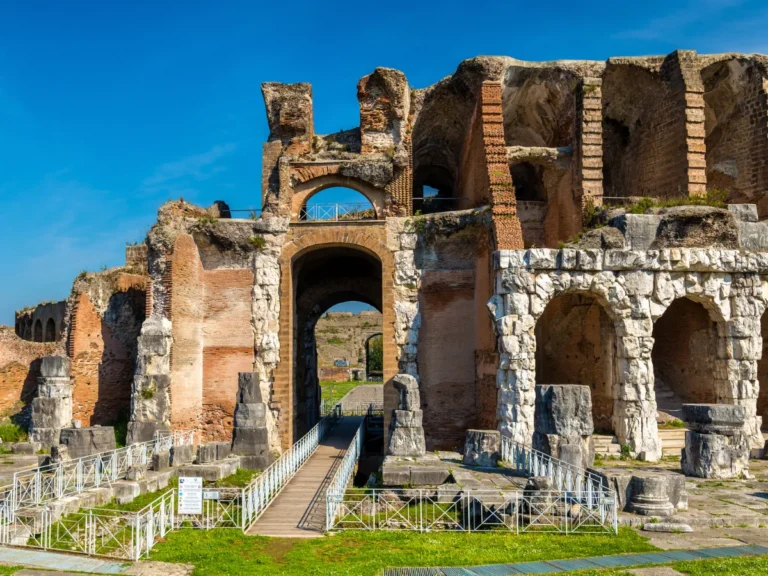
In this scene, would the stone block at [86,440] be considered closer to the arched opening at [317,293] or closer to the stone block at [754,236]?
the arched opening at [317,293]

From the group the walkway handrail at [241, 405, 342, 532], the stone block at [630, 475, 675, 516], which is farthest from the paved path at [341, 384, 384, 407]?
the stone block at [630, 475, 675, 516]

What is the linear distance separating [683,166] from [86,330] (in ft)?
55.8

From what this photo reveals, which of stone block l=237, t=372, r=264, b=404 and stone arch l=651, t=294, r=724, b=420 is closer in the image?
stone block l=237, t=372, r=264, b=404

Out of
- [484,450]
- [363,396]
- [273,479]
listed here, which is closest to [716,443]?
[484,450]

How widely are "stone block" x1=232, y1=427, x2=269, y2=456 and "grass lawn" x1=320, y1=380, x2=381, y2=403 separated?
1498 centimetres

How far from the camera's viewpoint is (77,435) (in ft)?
47.0

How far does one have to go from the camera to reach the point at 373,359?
4403 cm

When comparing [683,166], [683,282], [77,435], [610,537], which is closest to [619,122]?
[683,166]

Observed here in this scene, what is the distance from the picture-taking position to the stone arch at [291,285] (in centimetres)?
1820

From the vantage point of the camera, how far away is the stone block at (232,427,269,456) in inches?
590

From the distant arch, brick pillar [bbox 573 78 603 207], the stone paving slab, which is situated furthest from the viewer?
the distant arch

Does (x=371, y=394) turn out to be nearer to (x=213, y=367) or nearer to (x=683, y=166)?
(x=213, y=367)

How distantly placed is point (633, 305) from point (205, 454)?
31.7 ft

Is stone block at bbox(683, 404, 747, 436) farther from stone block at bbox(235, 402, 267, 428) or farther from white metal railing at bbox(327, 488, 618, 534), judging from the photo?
stone block at bbox(235, 402, 267, 428)
